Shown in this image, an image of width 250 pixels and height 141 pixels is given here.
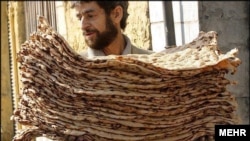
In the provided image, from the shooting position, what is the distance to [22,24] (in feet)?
28.9

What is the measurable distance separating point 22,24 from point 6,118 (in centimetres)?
150

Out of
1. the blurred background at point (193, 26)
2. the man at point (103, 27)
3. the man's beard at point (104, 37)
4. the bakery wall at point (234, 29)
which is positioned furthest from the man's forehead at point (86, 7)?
the bakery wall at point (234, 29)

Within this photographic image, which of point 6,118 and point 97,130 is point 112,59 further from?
point 6,118

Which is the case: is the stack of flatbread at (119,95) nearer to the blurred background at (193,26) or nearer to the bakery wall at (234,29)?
the blurred background at (193,26)

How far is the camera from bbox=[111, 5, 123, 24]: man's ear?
4.08 m

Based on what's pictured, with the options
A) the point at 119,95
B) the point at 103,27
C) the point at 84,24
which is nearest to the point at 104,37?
the point at 103,27

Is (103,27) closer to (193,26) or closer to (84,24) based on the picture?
(84,24)

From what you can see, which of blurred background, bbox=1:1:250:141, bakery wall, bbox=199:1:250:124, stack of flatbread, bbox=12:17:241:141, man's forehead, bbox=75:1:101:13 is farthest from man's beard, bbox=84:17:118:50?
bakery wall, bbox=199:1:250:124

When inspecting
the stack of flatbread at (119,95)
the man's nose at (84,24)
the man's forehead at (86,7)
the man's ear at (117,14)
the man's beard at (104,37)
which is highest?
the man's forehead at (86,7)

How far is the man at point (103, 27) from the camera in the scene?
375cm

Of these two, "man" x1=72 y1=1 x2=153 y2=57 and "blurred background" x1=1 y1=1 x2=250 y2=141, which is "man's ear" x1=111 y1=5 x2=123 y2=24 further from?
"blurred background" x1=1 y1=1 x2=250 y2=141

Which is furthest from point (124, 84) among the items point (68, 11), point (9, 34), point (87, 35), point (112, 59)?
point (9, 34)

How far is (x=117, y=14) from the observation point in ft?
13.5

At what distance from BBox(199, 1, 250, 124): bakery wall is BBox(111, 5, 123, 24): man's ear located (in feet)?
5.91
